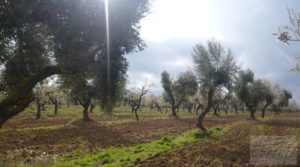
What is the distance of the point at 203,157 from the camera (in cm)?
2372

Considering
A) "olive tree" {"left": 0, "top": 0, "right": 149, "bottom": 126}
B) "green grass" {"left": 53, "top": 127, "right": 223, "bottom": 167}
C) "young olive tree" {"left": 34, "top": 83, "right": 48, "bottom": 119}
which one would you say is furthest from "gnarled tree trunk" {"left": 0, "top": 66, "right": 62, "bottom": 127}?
"young olive tree" {"left": 34, "top": 83, "right": 48, "bottom": 119}

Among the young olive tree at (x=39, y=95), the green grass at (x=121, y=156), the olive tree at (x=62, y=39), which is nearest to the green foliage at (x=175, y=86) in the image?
the young olive tree at (x=39, y=95)

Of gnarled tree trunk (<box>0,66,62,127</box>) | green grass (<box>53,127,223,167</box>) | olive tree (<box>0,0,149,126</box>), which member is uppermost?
olive tree (<box>0,0,149,126</box>)

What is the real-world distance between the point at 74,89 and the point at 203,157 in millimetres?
9059

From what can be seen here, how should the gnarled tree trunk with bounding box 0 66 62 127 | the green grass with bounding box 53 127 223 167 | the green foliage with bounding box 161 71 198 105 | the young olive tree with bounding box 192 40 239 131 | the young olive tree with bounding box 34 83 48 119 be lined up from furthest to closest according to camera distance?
the green foliage with bounding box 161 71 198 105 → the young olive tree with bounding box 192 40 239 131 → the young olive tree with bounding box 34 83 48 119 → the green grass with bounding box 53 127 223 167 → the gnarled tree trunk with bounding box 0 66 62 127

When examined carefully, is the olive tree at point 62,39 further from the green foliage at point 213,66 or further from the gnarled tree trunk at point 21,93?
the green foliage at point 213,66

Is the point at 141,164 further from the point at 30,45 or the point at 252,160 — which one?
the point at 30,45

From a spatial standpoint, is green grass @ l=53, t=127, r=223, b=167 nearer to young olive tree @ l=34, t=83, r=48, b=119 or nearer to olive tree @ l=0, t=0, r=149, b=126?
olive tree @ l=0, t=0, r=149, b=126

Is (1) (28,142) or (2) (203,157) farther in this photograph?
(1) (28,142)

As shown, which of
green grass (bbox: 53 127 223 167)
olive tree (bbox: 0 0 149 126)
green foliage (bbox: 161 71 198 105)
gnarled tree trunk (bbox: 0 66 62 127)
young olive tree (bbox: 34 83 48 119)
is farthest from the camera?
green foliage (bbox: 161 71 198 105)

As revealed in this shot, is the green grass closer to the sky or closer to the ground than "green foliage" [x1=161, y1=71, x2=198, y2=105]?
closer to the ground

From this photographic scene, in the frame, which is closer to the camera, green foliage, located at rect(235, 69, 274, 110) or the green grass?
the green grass

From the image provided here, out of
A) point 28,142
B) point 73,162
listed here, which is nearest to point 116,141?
point 28,142

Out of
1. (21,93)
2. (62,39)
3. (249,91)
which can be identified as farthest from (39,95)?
(249,91)
